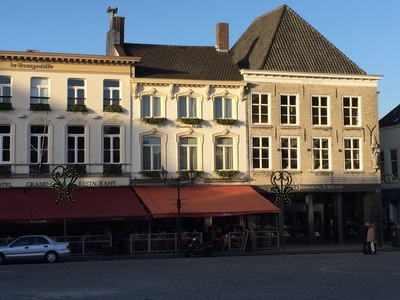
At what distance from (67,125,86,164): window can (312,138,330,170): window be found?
46.0 ft

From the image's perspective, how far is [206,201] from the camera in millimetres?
37594

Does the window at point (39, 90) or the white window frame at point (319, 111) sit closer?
the window at point (39, 90)

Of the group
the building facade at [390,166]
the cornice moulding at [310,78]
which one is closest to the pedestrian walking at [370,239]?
the cornice moulding at [310,78]

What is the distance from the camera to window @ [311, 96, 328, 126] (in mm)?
42125

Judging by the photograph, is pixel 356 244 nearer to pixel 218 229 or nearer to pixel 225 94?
pixel 218 229

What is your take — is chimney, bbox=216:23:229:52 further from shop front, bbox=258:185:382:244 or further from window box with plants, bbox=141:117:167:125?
shop front, bbox=258:185:382:244

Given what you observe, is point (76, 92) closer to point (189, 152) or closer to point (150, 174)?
point (150, 174)

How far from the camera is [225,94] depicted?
133 feet

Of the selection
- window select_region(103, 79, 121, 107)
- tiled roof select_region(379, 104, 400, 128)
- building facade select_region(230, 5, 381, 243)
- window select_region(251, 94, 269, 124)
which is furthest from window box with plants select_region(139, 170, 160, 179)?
tiled roof select_region(379, 104, 400, 128)

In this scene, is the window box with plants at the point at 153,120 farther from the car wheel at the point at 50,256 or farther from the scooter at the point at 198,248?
the car wheel at the point at 50,256

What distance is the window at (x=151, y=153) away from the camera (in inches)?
1543

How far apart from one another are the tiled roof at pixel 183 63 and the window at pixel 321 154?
6.32m

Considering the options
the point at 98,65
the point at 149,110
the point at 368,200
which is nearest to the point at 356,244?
the point at 368,200

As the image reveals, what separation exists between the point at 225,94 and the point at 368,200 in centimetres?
1125
